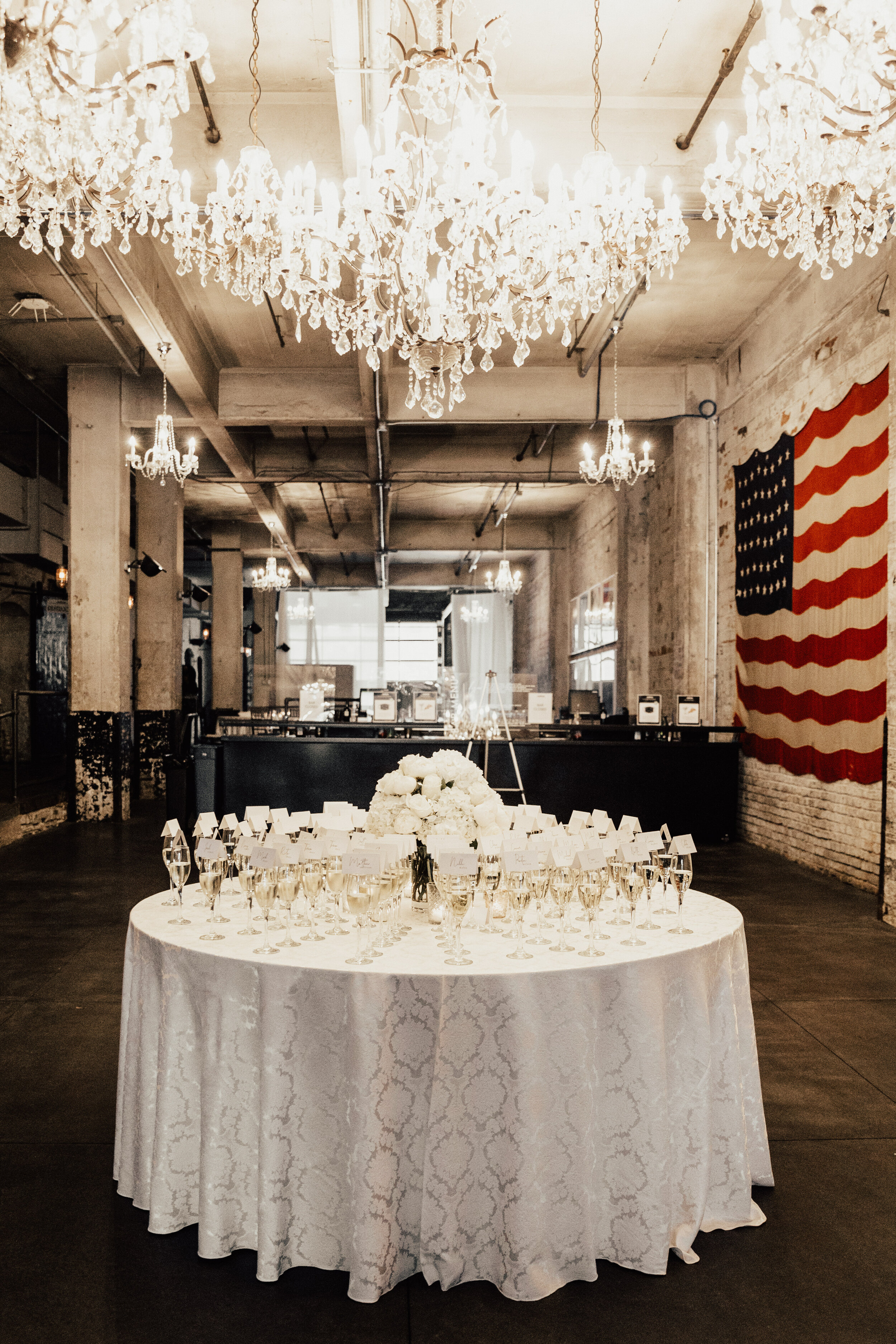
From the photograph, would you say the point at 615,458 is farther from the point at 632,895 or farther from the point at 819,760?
the point at 632,895

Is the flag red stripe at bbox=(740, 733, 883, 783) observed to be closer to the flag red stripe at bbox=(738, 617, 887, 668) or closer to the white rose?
the flag red stripe at bbox=(738, 617, 887, 668)

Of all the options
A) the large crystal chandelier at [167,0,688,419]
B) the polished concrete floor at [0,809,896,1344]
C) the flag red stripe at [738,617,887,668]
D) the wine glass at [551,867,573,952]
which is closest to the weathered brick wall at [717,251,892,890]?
the flag red stripe at [738,617,887,668]

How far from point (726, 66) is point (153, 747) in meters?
8.96

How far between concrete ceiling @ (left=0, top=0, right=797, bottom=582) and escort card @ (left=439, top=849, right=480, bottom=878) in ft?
12.4

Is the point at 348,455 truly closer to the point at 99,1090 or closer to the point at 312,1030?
the point at 99,1090

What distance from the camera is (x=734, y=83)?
16.3 ft

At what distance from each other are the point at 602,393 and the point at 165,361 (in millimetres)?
4213

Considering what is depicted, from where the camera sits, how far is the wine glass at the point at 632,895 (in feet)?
6.75

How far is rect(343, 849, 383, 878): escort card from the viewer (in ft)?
6.46

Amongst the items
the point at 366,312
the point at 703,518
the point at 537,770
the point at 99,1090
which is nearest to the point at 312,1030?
the point at 99,1090

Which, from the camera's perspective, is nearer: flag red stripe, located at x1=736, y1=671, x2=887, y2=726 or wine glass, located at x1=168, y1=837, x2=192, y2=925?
wine glass, located at x1=168, y1=837, x2=192, y2=925

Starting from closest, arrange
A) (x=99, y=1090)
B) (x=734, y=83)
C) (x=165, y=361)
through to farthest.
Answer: (x=99, y=1090) < (x=734, y=83) < (x=165, y=361)

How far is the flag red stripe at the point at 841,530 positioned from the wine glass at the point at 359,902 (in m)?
4.86

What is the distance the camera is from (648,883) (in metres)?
2.28
